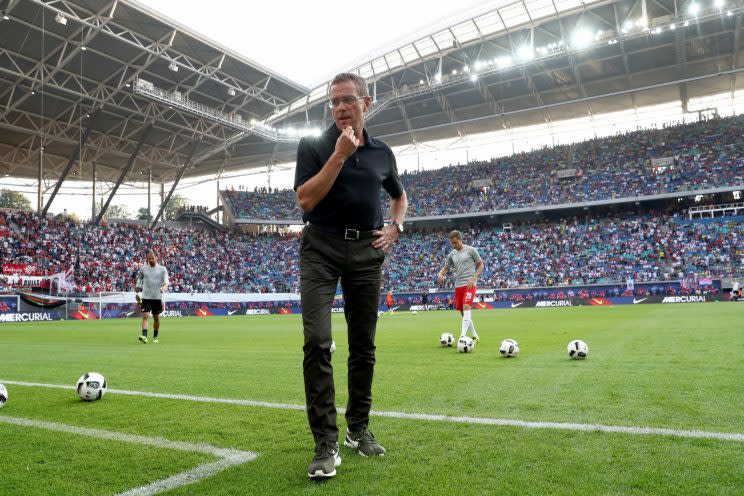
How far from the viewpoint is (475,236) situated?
4997cm

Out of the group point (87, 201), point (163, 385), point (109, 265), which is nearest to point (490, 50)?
point (109, 265)

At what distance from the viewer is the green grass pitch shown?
9.21ft

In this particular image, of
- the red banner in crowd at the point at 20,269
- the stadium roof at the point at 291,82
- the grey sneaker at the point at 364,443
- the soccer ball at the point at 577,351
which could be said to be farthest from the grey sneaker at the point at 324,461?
the red banner in crowd at the point at 20,269

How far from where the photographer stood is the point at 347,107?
3.39 meters

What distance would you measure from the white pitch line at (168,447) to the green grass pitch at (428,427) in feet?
0.24

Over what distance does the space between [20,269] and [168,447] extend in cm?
3720

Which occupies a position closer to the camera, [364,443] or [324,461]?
[324,461]

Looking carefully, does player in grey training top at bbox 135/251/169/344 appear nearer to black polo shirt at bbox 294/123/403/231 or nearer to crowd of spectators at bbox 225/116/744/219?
black polo shirt at bbox 294/123/403/231

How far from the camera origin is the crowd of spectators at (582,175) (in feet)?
139

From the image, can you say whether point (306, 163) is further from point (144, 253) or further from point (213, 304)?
point (144, 253)

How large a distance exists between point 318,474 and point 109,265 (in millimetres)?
42534

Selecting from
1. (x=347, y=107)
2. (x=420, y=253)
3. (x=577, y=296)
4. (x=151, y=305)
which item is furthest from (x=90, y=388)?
(x=420, y=253)

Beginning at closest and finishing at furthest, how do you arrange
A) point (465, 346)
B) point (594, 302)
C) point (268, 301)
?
point (465, 346), point (594, 302), point (268, 301)

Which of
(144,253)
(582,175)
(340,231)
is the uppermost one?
(582,175)
